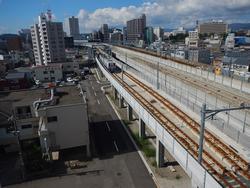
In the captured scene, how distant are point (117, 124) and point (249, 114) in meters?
17.4

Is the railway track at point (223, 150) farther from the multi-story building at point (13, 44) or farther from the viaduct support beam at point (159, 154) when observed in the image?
the multi-story building at point (13, 44)

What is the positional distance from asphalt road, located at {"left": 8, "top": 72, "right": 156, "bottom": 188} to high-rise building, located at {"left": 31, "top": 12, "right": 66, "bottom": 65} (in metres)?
60.4

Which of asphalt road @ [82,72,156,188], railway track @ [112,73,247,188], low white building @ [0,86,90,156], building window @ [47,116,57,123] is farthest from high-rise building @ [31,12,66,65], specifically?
railway track @ [112,73,247,188]

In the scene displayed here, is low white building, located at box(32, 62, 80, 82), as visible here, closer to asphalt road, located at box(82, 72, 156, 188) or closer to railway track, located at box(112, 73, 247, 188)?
asphalt road, located at box(82, 72, 156, 188)

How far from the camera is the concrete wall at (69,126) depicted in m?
22.2

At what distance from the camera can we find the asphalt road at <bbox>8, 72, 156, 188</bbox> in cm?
1912

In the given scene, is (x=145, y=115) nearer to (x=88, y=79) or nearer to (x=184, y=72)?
(x=184, y=72)

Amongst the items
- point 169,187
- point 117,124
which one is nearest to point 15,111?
point 117,124

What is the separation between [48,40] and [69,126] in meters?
68.1

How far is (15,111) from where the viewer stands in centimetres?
2475

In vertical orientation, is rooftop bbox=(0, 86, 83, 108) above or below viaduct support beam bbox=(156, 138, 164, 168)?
above

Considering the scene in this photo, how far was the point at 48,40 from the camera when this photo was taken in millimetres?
82562

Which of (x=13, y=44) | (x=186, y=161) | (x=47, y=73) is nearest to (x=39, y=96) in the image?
(x=186, y=161)

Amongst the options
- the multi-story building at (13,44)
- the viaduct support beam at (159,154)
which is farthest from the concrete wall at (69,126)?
the multi-story building at (13,44)
